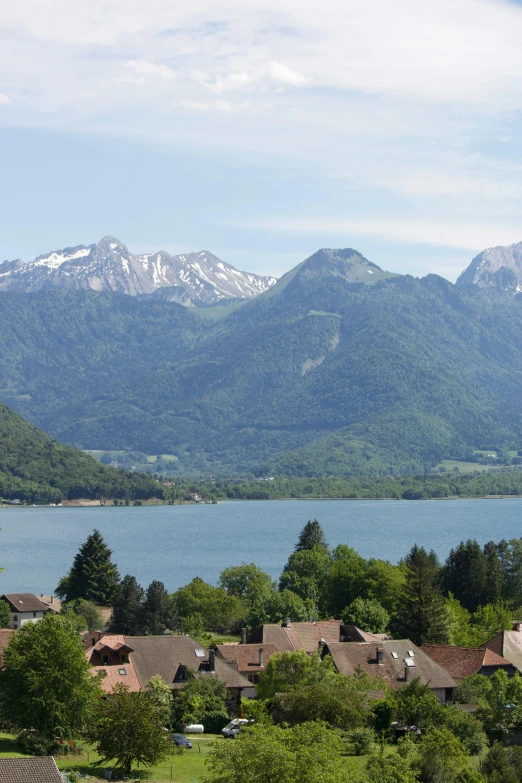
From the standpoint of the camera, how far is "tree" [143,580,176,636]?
61.1 meters

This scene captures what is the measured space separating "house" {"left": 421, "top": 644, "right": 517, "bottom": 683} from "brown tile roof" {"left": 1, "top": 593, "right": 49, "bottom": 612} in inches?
1079

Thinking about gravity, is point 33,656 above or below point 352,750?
above

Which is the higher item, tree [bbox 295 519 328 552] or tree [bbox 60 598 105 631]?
tree [bbox 295 519 328 552]

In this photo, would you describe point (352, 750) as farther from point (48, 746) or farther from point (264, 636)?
point (264, 636)

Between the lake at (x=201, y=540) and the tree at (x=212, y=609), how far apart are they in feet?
82.9

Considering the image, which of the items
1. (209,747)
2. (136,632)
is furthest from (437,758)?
(136,632)

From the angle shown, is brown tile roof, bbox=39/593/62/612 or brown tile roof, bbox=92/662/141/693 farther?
brown tile roof, bbox=39/593/62/612

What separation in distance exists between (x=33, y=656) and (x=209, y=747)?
6.27m

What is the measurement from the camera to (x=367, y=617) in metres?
60.8

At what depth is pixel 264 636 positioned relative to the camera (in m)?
52.8

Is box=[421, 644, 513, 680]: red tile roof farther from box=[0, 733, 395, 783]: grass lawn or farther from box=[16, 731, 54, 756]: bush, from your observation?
box=[16, 731, 54, 756]: bush

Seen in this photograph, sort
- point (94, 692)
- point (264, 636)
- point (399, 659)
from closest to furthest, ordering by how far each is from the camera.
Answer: point (94, 692)
point (399, 659)
point (264, 636)

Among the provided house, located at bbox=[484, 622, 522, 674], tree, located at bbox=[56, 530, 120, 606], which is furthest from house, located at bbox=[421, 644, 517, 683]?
tree, located at bbox=[56, 530, 120, 606]

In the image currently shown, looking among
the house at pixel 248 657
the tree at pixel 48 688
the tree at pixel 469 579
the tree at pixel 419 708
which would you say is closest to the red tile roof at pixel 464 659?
the tree at pixel 419 708
